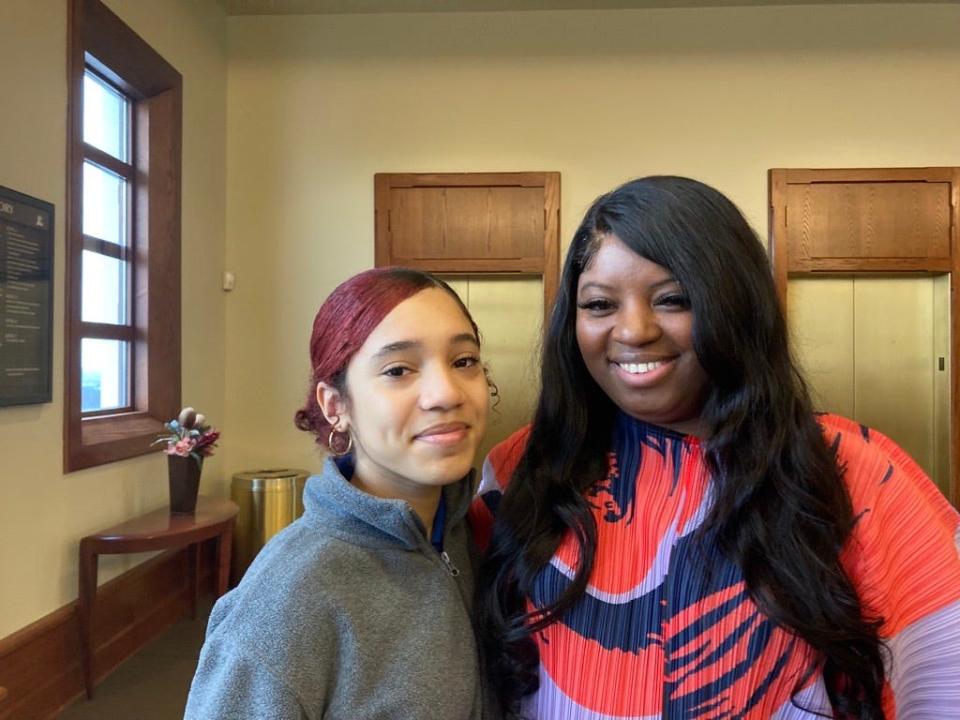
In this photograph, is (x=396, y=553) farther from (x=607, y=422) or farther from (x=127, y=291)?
(x=127, y=291)

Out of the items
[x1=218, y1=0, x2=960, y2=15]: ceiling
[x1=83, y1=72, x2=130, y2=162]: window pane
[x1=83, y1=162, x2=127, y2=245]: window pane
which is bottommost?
[x1=83, y1=162, x2=127, y2=245]: window pane

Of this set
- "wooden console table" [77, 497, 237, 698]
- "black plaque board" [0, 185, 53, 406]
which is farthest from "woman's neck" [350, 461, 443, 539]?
"wooden console table" [77, 497, 237, 698]

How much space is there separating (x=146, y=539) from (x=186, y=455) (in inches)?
16.8

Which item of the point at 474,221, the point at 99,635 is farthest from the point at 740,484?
the point at 474,221

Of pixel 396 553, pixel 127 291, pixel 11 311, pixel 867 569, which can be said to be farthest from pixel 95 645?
pixel 867 569

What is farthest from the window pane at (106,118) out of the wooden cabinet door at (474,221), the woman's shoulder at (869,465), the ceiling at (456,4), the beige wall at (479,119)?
the woman's shoulder at (869,465)

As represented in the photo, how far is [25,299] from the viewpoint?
102 inches

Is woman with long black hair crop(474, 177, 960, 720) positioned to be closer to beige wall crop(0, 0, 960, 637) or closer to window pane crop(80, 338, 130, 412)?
window pane crop(80, 338, 130, 412)

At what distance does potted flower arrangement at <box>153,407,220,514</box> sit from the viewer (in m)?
3.25

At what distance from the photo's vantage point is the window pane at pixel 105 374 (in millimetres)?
3459

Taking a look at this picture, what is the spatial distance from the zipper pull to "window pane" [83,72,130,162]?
3.26 meters

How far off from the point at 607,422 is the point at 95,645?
2762 mm

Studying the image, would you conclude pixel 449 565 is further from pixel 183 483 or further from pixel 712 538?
pixel 183 483

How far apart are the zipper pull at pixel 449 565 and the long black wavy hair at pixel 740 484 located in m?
0.06
